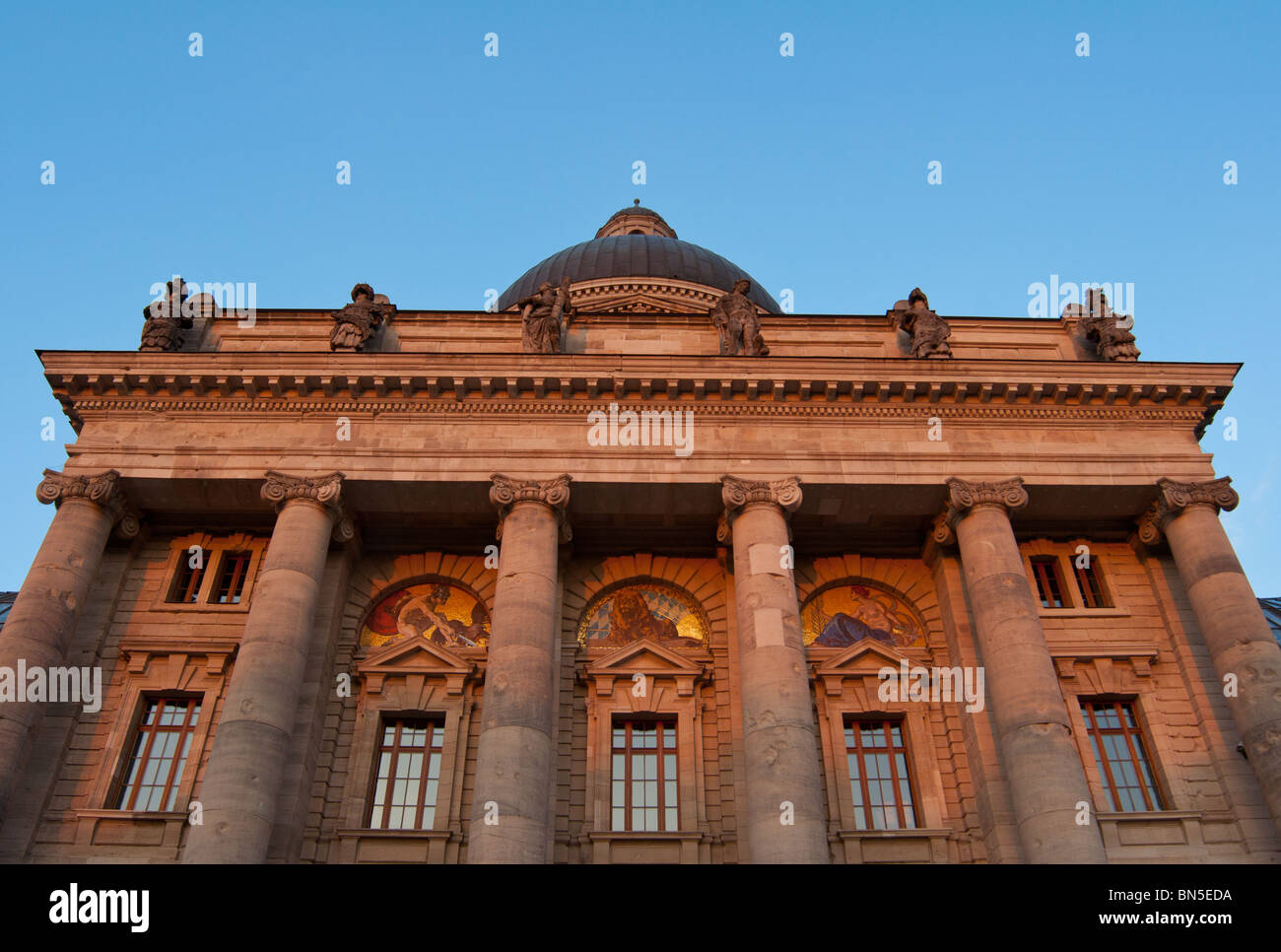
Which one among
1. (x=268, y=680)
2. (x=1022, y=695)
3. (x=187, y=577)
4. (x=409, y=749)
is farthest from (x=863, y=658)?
(x=187, y=577)

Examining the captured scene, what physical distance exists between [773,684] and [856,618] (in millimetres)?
5426

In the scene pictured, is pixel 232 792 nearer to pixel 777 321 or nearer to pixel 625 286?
pixel 777 321

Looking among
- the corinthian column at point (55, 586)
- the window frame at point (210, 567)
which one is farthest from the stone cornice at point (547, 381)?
the window frame at point (210, 567)

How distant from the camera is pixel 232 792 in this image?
63.9ft

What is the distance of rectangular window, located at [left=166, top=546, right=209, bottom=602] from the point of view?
25.2 metres

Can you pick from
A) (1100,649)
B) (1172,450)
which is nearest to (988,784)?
(1100,649)

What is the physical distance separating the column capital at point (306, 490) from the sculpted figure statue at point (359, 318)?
13.0 feet

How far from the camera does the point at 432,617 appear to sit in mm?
25469

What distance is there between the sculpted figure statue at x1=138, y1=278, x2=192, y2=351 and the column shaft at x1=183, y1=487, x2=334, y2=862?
614 centimetres

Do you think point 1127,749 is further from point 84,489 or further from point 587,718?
point 84,489

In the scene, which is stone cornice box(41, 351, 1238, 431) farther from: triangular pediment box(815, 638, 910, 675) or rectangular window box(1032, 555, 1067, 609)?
triangular pediment box(815, 638, 910, 675)
